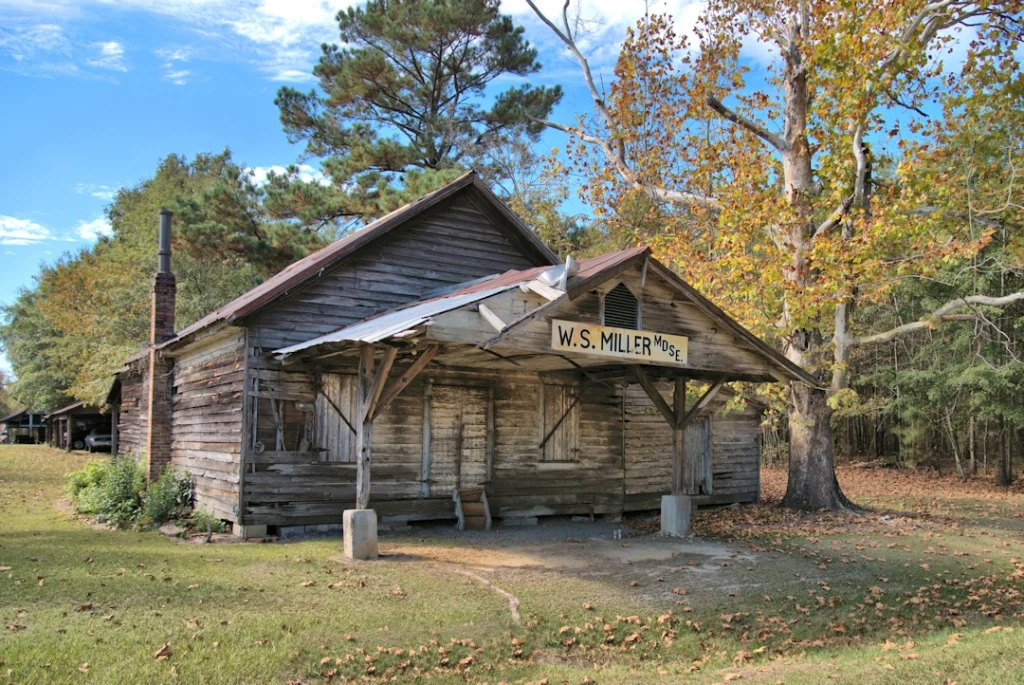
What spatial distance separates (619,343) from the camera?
11383 millimetres

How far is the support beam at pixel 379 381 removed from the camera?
10301 millimetres

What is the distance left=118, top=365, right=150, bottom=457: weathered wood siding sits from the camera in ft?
70.6

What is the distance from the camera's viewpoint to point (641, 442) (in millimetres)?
17172

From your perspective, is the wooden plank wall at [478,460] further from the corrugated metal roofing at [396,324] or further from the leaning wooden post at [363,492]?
the leaning wooden post at [363,492]

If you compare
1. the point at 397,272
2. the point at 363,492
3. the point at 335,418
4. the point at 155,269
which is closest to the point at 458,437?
the point at 335,418

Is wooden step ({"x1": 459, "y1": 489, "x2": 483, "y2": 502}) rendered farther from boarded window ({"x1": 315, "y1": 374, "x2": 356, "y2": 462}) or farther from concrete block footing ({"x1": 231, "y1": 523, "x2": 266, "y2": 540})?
concrete block footing ({"x1": 231, "y1": 523, "x2": 266, "y2": 540})

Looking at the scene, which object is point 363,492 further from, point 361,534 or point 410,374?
point 410,374

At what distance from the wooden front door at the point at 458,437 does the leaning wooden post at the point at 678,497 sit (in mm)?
3454

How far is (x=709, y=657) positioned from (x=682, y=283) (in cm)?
589

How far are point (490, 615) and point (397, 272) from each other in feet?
27.3

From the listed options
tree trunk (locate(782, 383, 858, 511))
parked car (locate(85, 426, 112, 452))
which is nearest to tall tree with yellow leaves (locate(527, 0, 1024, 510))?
tree trunk (locate(782, 383, 858, 511))

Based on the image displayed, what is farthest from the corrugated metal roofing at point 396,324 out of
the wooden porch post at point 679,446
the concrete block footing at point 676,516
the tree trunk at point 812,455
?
the tree trunk at point 812,455

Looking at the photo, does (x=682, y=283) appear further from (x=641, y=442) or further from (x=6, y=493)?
(x=6, y=493)

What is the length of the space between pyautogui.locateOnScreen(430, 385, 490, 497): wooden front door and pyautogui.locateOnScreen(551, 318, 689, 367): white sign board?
164 inches
